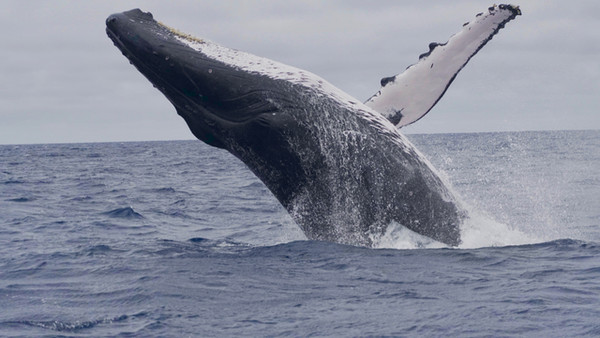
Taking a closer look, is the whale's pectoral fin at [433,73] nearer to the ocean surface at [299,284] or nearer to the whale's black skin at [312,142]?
the whale's black skin at [312,142]

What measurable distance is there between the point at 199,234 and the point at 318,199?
505cm

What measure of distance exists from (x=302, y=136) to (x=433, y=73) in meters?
2.32

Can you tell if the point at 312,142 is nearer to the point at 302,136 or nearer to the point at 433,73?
the point at 302,136

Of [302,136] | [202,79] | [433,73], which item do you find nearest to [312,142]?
[302,136]

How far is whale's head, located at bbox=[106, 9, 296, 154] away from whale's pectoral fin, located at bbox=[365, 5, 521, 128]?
6.28ft

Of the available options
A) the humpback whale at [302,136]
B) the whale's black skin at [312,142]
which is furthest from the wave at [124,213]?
the whale's black skin at [312,142]

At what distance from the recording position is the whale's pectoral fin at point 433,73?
990cm

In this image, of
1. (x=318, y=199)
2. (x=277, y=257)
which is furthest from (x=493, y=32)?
(x=277, y=257)

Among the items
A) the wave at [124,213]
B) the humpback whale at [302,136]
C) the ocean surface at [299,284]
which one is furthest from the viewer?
the wave at [124,213]

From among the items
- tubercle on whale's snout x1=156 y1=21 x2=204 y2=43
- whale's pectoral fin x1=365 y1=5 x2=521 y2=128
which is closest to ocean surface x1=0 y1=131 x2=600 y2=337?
whale's pectoral fin x1=365 y1=5 x2=521 y2=128

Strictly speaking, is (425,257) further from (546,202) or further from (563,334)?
(546,202)

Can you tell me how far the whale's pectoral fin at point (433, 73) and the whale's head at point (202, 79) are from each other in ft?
6.28

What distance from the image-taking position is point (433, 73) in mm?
10070

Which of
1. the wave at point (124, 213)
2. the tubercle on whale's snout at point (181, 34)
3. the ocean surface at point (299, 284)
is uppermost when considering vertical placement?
the tubercle on whale's snout at point (181, 34)
